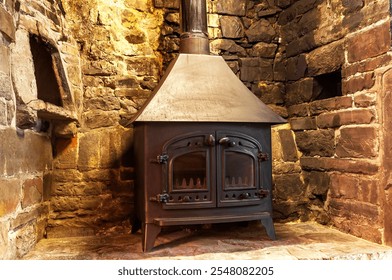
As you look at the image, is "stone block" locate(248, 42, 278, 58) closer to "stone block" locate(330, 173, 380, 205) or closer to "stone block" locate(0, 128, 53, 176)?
"stone block" locate(330, 173, 380, 205)

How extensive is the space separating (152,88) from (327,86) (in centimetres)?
156

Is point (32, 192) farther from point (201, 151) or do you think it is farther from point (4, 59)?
point (201, 151)

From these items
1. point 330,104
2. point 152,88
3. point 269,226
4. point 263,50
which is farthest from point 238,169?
point 263,50

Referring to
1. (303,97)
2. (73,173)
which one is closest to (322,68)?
(303,97)

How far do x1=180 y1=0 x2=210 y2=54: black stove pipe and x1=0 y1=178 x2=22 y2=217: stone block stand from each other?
155 cm

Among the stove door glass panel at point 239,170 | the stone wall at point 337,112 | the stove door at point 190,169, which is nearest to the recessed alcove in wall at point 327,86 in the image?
the stone wall at point 337,112

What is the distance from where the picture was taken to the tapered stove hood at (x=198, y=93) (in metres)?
2.60

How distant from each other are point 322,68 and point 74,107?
82.5 inches

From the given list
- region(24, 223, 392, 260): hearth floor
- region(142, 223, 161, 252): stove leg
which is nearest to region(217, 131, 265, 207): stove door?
region(24, 223, 392, 260): hearth floor

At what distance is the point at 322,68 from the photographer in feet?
10.7

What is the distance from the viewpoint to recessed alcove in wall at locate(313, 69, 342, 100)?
3.38m

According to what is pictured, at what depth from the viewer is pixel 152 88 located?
3.40m

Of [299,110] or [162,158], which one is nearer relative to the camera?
[162,158]

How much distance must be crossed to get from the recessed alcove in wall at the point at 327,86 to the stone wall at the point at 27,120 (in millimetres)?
2058
